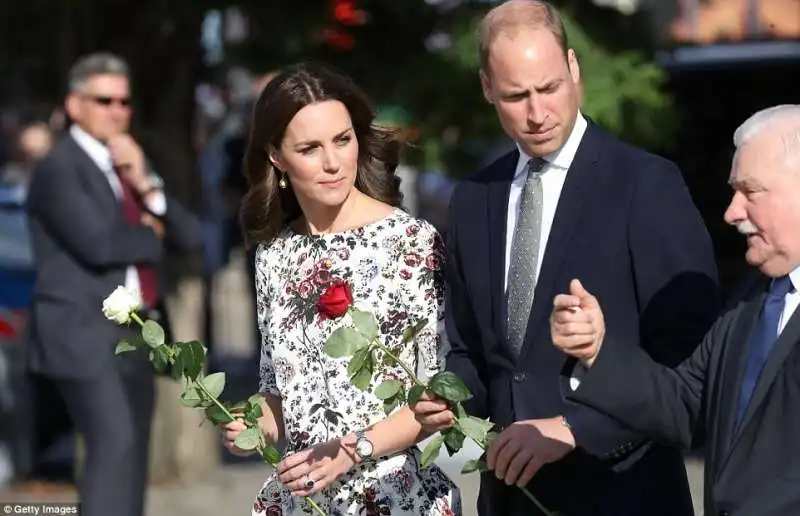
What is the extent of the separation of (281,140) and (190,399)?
67cm

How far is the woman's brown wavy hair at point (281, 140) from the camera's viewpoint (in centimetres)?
388

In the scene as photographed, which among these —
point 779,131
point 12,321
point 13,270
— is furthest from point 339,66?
point 779,131

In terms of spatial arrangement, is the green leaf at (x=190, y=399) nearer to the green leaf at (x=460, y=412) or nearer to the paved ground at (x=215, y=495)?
the green leaf at (x=460, y=412)

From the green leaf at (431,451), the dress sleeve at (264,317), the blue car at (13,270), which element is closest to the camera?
the green leaf at (431,451)

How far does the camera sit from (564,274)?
354cm

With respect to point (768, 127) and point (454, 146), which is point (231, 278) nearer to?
point (454, 146)

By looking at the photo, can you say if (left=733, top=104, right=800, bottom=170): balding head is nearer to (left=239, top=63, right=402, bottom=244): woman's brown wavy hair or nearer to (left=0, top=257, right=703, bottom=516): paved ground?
(left=239, top=63, right=402, bottom=244): woman's brown wavy hair

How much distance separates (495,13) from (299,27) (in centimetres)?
383

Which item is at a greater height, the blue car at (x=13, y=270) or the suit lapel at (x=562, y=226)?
the suit lapel at (x=562, y=226)

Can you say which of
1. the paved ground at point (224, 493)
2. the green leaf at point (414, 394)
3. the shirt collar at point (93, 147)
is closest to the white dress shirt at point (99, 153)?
the shirt collar at point (93, 147)

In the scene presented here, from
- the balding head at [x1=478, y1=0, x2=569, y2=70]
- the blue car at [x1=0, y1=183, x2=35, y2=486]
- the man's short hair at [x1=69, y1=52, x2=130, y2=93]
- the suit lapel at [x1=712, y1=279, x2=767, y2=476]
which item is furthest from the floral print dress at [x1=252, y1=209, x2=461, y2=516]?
the blue car at [x1=0, y1=183, x2=35, y2=486]

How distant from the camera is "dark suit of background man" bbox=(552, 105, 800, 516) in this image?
288 cm

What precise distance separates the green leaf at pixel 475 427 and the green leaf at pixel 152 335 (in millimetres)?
752

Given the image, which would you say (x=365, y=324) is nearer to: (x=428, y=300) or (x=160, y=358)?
(x=428, y=300)
